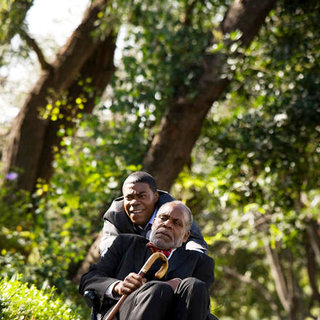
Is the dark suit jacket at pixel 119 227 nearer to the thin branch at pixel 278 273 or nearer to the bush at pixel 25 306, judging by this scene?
the bush at pixel 25 306

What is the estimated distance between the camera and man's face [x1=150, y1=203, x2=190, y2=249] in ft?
13.4

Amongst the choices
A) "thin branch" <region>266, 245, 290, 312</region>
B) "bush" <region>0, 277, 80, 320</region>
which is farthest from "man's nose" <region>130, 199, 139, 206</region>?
"thin branch" <region>266, 245, 290, 312</region>

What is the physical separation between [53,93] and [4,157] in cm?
136

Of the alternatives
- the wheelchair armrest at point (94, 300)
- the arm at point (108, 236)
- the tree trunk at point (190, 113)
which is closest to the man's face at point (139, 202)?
the arm at point (108, 236)

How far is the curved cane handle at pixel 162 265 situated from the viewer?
3824mm

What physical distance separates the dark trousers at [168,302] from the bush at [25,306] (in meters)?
1.03

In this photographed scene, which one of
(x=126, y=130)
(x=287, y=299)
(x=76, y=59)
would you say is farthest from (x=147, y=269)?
(x=287, y=299)

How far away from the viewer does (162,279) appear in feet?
13.4

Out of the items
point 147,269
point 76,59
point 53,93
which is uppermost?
point 76,59

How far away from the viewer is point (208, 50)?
29.3ft

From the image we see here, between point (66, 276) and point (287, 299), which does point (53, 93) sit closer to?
point (66, 276)

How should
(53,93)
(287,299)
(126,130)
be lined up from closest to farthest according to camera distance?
1. (126,130)
2. (53,93)
3. (287,299)

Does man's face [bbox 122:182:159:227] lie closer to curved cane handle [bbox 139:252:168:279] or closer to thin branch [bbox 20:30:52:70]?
curved cane handle [bbox 139:252:168:279]

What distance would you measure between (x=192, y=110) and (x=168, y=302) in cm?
525
